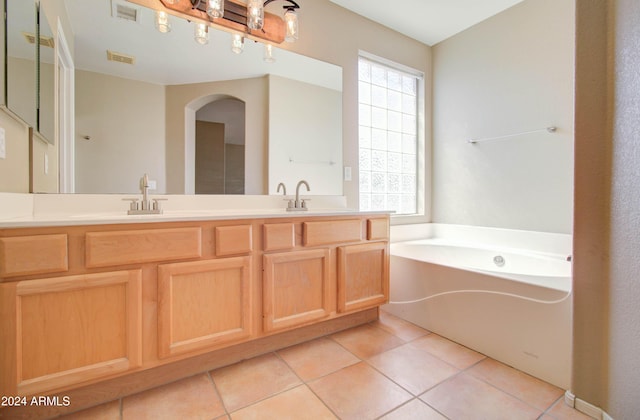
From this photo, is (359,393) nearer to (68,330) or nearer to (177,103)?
(68,330)

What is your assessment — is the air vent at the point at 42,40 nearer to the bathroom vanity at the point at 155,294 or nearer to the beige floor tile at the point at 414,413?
the bathroom vanity at the point at 155,294

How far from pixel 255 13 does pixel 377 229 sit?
162 cm

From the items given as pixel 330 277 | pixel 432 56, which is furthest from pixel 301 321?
pixel 432 56

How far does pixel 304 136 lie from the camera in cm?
228

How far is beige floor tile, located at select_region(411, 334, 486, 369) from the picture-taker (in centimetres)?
162

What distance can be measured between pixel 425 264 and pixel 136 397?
1780 millimetres

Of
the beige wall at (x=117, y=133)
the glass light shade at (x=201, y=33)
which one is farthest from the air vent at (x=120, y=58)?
the glass light shade at (x=201, y=33)

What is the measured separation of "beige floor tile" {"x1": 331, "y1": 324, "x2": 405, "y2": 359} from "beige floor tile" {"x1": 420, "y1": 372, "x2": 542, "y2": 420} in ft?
1.36

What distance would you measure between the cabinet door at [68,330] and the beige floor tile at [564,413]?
1.77 metres

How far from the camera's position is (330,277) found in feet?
5.96

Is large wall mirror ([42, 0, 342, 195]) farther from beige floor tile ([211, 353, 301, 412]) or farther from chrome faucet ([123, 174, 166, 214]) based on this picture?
beige floor tile ([211, 353, 301, 412])

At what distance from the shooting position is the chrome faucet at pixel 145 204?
158cm

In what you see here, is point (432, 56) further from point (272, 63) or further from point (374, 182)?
point (272, 63)

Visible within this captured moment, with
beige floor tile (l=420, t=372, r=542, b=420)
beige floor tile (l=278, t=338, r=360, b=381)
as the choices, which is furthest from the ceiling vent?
beige floor tile (l=420, t=372, r=542, b=420)
